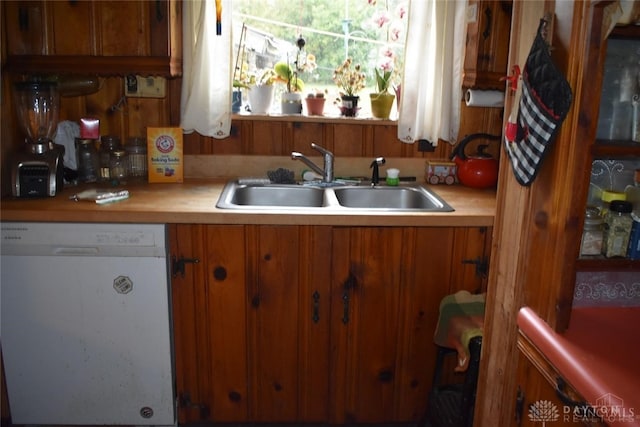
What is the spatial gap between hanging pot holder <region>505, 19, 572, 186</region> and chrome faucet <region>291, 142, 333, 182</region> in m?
1.18

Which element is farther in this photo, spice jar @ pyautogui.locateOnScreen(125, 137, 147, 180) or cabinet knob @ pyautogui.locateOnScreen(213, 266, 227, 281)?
spice jar @ pyautogui.locateOnScreen(125, 137, 147, 180)

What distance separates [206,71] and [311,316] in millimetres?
1096

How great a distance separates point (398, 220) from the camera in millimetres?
1821

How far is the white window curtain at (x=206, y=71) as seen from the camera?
85.9 inches

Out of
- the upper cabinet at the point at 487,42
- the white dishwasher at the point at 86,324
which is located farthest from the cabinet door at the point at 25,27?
the upper cabinet at the point at 487,42

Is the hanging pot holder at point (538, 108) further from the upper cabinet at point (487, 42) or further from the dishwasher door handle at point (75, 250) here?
the dishwasher door handle at point (75, 250)

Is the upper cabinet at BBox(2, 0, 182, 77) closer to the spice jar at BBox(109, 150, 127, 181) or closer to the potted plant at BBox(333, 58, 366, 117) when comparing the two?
the spice jar at BBox(109, 150, 127, 181)

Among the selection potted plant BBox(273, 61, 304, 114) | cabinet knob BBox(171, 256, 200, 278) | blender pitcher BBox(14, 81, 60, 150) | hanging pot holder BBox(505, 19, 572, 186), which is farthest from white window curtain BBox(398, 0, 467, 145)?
blender pitcher BBox(14, 81, 60, 150)

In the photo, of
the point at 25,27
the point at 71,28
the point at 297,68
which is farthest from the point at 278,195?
the point at 25,27

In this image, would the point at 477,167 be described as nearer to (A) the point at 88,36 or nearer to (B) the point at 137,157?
(B) the point at 137,157

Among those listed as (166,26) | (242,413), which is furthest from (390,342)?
(166,26)

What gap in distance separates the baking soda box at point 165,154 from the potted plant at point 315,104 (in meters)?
0.59

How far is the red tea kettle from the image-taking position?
2.28 metres

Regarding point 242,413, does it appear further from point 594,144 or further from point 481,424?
point 594,144
